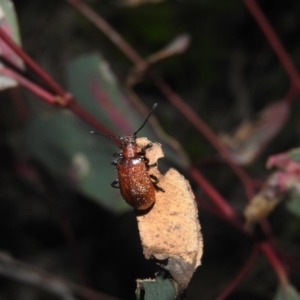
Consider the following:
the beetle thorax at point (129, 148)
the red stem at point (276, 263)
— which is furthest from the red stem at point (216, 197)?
the beetle thorax at point (129, 148)

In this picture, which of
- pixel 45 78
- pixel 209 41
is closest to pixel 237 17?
pixel 209 41

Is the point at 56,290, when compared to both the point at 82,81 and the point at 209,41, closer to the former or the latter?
the point at 82,81

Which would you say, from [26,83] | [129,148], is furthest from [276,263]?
[26,83]

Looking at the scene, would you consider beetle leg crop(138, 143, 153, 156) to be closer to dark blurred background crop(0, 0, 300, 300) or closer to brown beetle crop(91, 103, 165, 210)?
brown beetle crop(91, 103, 165, 210)

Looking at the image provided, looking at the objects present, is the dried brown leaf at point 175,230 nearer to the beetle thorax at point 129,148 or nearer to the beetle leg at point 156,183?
the beetle leg at point 156,183

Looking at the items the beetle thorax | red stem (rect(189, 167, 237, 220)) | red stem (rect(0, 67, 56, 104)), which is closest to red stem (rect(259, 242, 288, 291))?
red stem (rect(189, 167, 237, 220))

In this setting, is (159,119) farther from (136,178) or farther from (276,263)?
(136,178)
